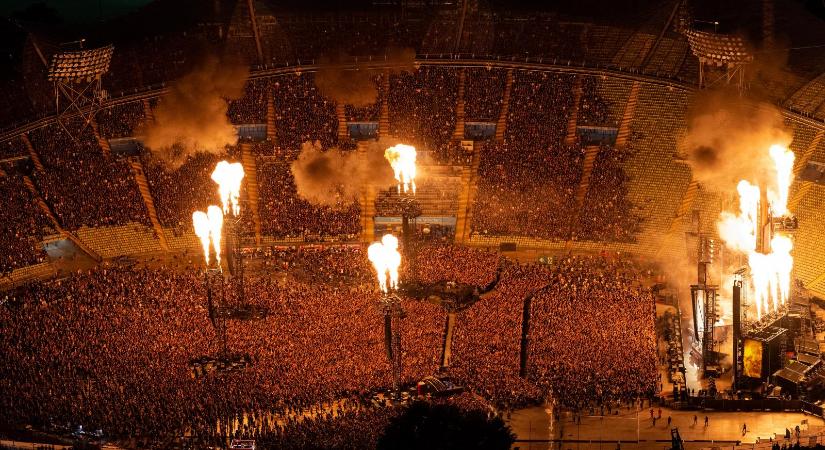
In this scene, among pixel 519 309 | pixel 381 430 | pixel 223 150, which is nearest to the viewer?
pixel 381 430

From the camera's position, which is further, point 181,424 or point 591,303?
point 591,303

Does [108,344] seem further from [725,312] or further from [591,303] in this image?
[725,312]

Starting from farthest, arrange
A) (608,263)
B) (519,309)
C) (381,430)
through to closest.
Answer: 1. (608,263)
2. (519,309)
3. (381,430)

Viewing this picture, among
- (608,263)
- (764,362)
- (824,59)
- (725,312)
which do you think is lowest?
(764,362)

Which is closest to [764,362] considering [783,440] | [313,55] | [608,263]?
[783,440]

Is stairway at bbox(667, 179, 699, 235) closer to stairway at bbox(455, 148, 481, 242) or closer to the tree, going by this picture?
stairway at bbox(455, 148, 481, 242)

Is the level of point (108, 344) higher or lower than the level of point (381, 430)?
higher

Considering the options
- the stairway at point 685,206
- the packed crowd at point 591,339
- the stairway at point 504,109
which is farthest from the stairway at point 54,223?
the stairway at point 685,206
